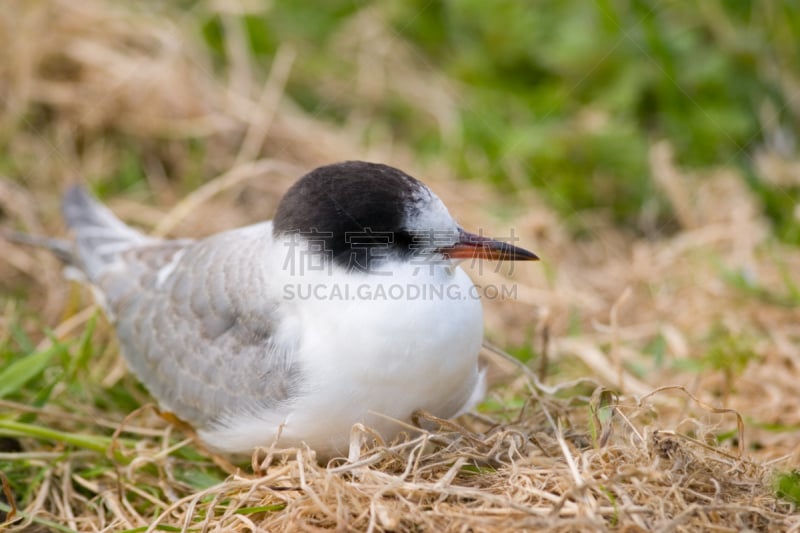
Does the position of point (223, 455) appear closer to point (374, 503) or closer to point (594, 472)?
point (374, 503)

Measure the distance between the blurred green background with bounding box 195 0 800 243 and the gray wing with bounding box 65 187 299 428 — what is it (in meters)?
2.41

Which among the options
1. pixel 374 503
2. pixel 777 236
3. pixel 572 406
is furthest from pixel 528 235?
pixel 374 503

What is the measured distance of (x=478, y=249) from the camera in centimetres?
281

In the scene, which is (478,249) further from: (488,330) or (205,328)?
(488,330)

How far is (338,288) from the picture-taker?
2746 millimetres

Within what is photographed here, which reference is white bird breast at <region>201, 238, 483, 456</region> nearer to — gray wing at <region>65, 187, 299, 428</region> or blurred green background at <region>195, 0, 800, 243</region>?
gray wing at <region>65, 187, 299, 428</region>

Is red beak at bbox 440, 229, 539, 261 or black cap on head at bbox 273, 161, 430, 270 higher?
black cap on head at bbox 273, 161, 430, 270

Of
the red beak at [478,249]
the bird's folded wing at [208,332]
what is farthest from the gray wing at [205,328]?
the red beak at [478,249]

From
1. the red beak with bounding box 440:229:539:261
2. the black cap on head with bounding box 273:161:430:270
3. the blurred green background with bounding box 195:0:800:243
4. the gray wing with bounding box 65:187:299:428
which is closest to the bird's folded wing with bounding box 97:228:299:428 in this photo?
the gray wing with bounding box 65:187:299:428

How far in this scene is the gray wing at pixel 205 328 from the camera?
296 centimetres

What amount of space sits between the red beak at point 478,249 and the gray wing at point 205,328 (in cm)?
60

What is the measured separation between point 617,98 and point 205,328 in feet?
10.7

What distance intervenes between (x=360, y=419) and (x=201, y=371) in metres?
0.72

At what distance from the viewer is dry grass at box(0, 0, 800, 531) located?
252 cm
